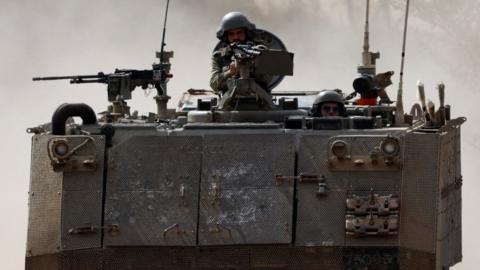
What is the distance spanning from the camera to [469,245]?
35594mm

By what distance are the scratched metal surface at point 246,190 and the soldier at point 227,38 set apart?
2.88 m

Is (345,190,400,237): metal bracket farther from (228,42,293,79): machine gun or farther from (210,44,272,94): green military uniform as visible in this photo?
(210,44,272,94): green military uniform

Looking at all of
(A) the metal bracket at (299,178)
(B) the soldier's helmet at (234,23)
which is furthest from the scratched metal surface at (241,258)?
(B) the soldier's helmet at (234,23)

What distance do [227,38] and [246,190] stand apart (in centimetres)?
379

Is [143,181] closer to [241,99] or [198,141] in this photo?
[198,141]

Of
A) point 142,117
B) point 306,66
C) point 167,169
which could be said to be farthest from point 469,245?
point 167,169

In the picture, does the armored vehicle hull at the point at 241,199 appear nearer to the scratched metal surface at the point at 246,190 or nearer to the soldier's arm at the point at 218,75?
the scratched metal surface at the point at 246,190

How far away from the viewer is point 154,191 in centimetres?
2177

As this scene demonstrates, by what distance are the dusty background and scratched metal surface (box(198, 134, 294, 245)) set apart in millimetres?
18694

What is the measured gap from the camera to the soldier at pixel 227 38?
81.3 ft

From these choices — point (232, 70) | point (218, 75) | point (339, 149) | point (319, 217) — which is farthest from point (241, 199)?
point (218, 75)

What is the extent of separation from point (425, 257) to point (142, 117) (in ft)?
14.7

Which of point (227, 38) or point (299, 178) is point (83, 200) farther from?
point (227, 38)

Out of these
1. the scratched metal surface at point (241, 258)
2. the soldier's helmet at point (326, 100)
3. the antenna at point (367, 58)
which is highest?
the antenna at point (367, 58)
